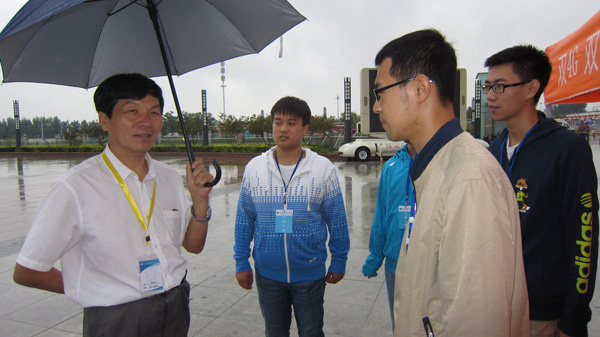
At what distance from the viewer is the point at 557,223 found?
5.61 ft

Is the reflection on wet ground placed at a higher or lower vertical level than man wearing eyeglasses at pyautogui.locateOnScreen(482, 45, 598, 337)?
lower

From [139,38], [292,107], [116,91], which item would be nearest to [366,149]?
[292,107]

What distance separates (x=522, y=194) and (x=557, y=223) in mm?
191

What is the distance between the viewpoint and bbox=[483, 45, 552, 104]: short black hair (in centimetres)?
198

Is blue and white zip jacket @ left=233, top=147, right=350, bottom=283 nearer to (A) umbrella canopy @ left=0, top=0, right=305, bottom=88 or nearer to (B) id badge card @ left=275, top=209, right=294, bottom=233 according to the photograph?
(B) id badge card @ left=275, top=209, right=294, bottom=233

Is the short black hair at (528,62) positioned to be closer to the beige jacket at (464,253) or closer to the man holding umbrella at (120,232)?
the beige jacket at (464,253)

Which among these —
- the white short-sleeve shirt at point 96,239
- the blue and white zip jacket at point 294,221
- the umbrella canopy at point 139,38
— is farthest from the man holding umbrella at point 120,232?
the blue and white zip jacket at point 294,221

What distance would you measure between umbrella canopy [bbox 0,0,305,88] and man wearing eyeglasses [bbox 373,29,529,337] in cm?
127

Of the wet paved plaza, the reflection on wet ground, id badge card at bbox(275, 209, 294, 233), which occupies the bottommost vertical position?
the wet paved plaza

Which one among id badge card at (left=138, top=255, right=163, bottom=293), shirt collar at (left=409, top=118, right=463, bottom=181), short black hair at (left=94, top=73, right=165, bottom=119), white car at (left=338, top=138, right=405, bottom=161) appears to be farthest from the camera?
white car at (left=338, top=138, right=405, bottom=161)

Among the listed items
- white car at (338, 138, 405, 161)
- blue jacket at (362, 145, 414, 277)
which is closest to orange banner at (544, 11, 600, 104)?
blue jacket at (362, 145, 414, 277)

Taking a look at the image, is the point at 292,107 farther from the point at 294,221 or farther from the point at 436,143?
the point at 436,143

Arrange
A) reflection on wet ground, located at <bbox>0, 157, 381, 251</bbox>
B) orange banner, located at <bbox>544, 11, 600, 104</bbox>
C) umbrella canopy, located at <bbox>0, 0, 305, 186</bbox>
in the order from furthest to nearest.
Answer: reflection on wet ground, located at <bbox>0, 157, 381, 251</bbox> < orange banner, located at <bbox>544, 11, 600, 104</bbox> < umbrella canopy, located at <bbox>0, 0, 305, 186</bbox>

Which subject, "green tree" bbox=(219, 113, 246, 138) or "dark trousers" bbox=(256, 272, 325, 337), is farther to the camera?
"green tree" bbox=(219, 113, 246, 138)
